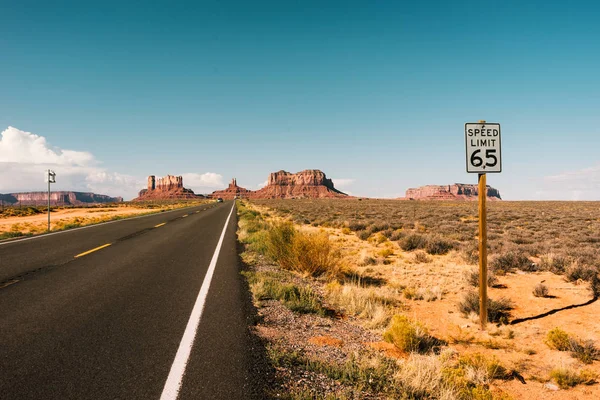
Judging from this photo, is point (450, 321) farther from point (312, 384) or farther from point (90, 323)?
point (90, 323)

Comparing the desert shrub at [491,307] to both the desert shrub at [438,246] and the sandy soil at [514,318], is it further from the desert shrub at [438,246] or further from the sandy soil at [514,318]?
the desert shrub at [438,246]

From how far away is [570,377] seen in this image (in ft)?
13.7

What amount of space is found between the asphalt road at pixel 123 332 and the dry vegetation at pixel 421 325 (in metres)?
0.49

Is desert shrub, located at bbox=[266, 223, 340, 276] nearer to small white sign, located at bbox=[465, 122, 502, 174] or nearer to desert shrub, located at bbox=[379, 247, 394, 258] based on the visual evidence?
desert shrub, located at bbox=[379, 247, 394, 258]

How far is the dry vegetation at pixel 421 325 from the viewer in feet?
11.6

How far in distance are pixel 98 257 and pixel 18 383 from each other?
22.9 ft

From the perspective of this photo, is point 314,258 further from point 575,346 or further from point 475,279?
point 575,346

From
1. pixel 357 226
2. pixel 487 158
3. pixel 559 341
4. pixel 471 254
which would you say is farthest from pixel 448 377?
pixel 357 226

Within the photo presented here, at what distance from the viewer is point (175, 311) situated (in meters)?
5.02

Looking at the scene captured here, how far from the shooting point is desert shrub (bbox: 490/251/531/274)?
33.2ft

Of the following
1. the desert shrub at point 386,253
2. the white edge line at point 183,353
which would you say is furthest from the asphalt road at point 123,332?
the desert shrub at point 386,253

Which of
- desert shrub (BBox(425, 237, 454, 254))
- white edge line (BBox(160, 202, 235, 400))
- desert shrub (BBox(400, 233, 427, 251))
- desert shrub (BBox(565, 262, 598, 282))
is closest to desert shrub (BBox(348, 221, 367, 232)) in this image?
desert shrub (BBox(400, 233, 427, 251))

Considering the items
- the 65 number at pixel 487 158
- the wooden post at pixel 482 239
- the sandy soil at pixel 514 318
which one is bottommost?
the sandy soil at pixel 514 318

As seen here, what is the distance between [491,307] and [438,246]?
693cm
